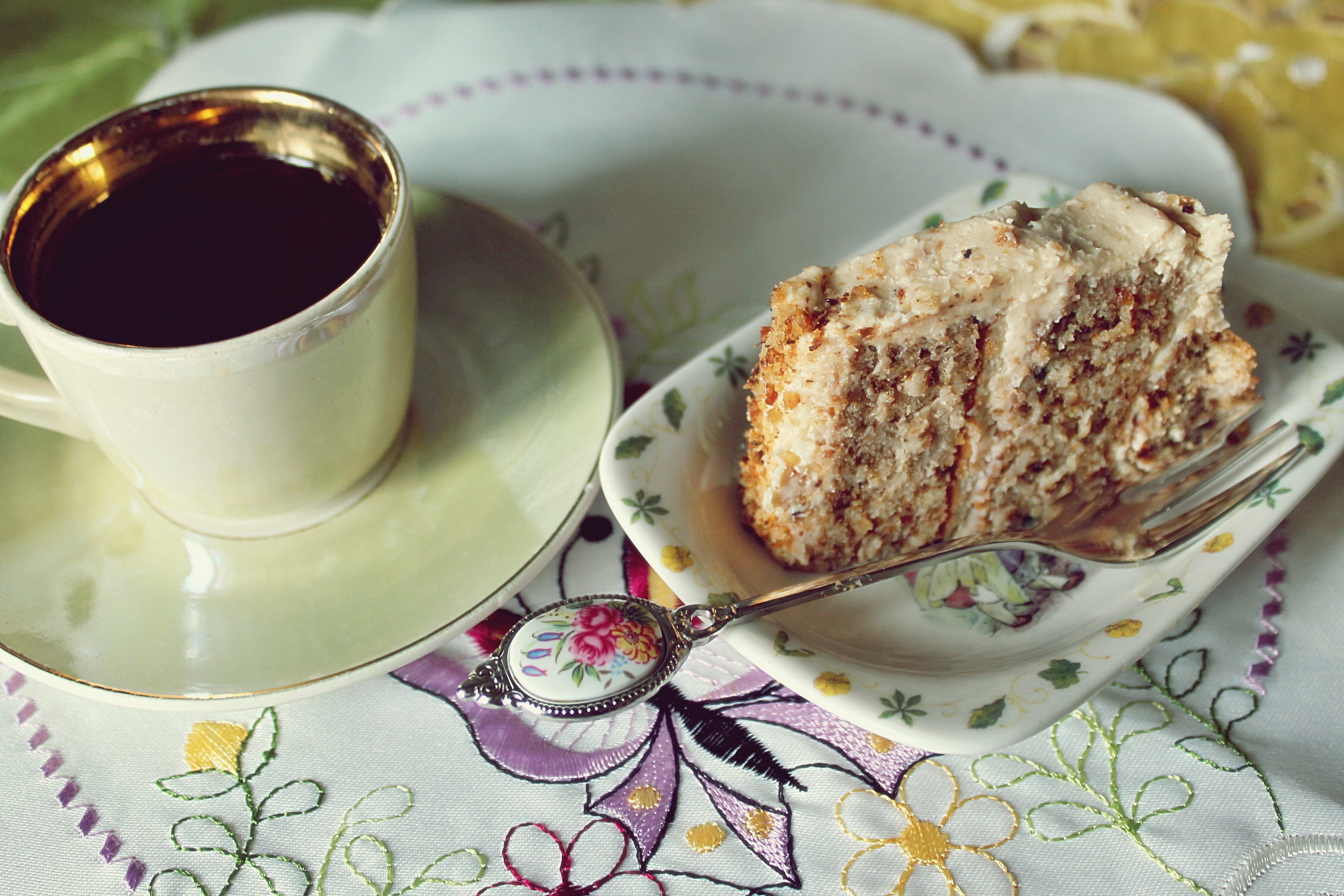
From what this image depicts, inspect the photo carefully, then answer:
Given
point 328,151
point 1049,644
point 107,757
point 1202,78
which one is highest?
point 1202,78

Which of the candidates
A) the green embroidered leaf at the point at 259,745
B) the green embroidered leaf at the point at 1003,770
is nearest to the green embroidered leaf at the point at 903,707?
the green embroidered leaf at the point at 1003,770

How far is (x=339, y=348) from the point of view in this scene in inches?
29.5

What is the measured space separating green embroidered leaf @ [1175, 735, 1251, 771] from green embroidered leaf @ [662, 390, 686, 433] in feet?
1.48

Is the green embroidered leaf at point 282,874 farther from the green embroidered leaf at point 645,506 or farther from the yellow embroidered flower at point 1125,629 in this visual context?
the yellow embroidered flower at point 1125,629

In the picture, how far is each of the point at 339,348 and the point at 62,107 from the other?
87 centimetres

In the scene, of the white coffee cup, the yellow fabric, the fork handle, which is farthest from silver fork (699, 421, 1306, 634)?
the yellow fabric

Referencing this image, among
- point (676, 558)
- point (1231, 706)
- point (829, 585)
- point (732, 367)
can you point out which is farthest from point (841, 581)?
point (1231, 706)

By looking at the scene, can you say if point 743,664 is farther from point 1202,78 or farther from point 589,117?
point 1202,78

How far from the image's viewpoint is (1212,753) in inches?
29.5

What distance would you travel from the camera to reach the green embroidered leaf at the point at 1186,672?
788 millimetres

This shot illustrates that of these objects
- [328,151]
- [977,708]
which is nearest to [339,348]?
[328,151]

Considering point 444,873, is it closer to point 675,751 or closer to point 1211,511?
point 675,751

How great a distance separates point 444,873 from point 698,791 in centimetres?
19

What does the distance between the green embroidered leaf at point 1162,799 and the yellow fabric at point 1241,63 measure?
671mm
